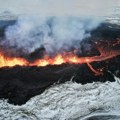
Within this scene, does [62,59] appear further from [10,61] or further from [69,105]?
[69,105]

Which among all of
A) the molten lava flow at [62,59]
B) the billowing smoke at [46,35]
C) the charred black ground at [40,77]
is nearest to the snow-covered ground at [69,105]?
the charred black ground at [40,77]

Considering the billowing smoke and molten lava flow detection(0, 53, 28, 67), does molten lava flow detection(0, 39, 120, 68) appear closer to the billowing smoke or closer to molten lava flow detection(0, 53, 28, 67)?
molten lava flow detection(0, 53, 28, 67)

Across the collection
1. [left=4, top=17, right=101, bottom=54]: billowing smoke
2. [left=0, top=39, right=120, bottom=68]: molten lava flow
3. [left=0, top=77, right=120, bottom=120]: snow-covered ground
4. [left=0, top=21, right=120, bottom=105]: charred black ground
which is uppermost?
[left=4, top=17, right=101, bottom=54]: billowing smoke

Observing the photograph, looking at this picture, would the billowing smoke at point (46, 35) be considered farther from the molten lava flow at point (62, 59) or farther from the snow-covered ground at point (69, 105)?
the snow-covered ground at point (69, 105)

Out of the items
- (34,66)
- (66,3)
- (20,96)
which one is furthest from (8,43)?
(66,3)

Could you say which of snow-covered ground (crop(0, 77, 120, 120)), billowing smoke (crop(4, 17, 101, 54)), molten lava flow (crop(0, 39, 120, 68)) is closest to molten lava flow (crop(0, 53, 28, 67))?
molten lava flow (crop(0, 39, 120, 68))

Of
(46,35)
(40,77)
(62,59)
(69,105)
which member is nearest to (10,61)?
(40,77)

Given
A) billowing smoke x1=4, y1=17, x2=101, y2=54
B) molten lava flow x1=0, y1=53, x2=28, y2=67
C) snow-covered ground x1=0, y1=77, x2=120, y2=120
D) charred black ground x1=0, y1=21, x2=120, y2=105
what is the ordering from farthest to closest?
1. billowing smoke x1=4, y1=17, x2=101, y2=54
2. molten lava flow x1=0, y1=53, x2=28, y2=67
3. charred black ground x1=0, y1=21, x2=120, y2=105
4. snow-covered ground x1=0, y1=77, x2=120, y2=120
